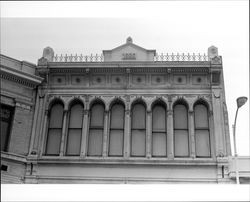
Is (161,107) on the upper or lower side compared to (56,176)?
upper

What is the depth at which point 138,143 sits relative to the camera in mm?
16562

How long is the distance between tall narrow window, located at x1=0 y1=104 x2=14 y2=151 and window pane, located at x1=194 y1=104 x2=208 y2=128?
21.7 feet

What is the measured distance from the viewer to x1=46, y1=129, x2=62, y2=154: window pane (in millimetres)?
16641

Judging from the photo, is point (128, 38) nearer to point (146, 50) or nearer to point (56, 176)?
point (146, 50)

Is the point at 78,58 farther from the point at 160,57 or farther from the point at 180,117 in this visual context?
the point at 180,117

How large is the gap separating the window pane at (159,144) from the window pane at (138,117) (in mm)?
625

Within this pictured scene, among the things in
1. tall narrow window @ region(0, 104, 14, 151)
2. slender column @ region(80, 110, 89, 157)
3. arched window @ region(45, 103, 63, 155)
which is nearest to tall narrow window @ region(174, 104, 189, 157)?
slender column @ region(80, 110, 89, 157)

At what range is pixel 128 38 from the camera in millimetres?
17938

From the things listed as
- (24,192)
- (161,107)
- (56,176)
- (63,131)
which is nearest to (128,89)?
(161,107)

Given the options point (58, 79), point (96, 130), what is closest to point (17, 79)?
point (58, 79)

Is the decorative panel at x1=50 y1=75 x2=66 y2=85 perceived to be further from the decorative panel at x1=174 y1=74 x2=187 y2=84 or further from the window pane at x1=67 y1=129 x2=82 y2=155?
the decorative panel at x1=174 y1=74 x2=187 y2=84

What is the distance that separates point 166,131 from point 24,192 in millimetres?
7538

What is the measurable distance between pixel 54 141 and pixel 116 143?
7.38ft

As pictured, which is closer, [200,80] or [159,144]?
[159,144]
